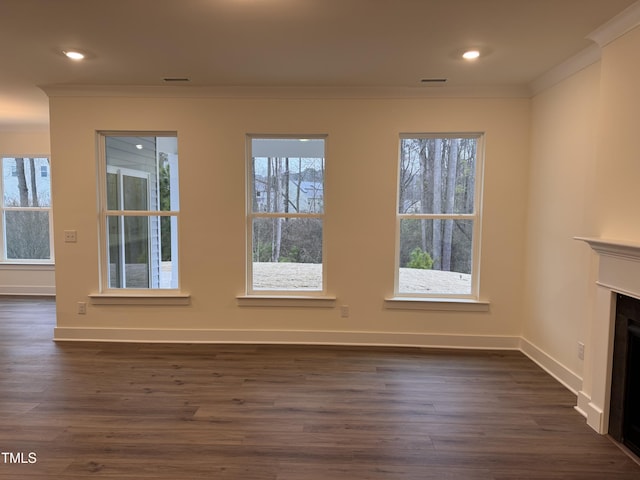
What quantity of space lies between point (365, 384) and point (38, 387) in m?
2.50

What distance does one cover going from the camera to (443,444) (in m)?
2.21

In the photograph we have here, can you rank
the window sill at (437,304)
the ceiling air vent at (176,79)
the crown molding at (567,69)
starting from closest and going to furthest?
1. the crown molding at (567,69)
2. the ceiling air vent at (176,79)
3. the window sill at (437,304)

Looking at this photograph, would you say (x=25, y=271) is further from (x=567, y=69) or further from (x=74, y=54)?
(x=567, y=69)

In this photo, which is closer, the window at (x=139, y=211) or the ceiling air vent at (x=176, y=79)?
the ceiling air vent at (x=176, y=79)

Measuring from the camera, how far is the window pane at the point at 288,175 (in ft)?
12.5

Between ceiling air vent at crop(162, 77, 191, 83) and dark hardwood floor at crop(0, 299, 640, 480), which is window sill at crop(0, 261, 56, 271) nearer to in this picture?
dark hardwood floor at crop(0, 299, 640, 480)

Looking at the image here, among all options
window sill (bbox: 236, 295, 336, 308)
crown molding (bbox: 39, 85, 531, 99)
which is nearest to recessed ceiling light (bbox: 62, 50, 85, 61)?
crown molding (bbox: 39, 85, 531, 99)

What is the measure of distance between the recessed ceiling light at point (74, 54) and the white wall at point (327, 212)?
75 cm

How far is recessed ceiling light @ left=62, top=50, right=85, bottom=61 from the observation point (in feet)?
9.23

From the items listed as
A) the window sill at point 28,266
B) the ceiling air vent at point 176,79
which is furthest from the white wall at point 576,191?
Result: the window sill at point 28,266

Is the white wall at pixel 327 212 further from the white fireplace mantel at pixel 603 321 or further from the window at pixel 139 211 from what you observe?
the white fireplace mantel at pixel 603 321

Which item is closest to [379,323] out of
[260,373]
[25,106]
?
[260,373]

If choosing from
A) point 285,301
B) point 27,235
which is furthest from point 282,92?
point 27,235

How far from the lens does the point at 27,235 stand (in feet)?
19.7
